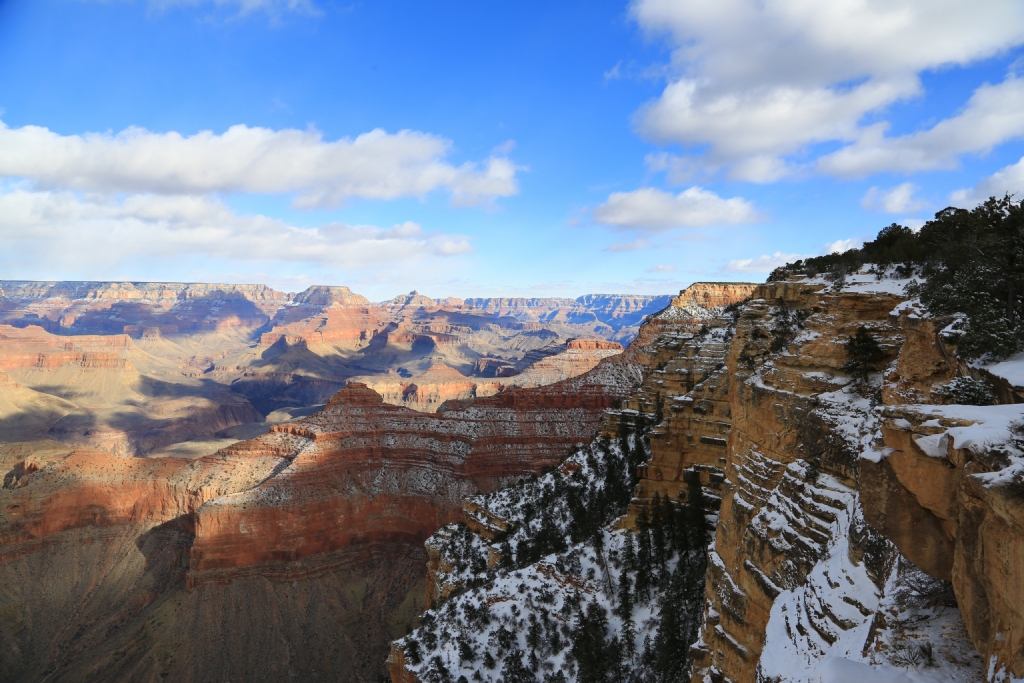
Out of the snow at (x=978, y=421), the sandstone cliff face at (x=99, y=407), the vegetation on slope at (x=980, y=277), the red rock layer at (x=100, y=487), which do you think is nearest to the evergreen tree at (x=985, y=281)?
the vegetation on slope at (x=980, y=277)

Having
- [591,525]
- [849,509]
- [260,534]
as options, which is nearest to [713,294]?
[591,525]

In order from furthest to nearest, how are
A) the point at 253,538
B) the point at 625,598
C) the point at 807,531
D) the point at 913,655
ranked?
the point at 253,538
the point at 625,598
the point at 807,531
the point at 913,655

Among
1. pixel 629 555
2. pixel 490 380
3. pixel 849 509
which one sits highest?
pixel 849 509

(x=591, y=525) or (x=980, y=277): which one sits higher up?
(x=980, y=277)

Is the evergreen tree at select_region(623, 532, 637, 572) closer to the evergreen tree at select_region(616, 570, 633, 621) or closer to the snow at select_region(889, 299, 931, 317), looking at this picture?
the evergreen tree at select_region(616, 570, 633, 621)

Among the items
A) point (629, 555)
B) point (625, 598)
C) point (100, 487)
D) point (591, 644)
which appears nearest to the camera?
point (591, 644)

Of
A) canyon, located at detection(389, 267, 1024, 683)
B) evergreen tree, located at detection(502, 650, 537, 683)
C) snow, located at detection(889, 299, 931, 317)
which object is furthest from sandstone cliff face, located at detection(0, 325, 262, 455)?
snow, located at detection(889, 299, 931, 317)

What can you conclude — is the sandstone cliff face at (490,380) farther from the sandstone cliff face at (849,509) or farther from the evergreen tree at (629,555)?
the sandstone cliff face at (849,509)

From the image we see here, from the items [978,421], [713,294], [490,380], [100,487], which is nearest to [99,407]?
[490,380]

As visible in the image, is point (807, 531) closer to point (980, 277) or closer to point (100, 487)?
point (980, 277)

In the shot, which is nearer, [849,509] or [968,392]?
[968,392]
